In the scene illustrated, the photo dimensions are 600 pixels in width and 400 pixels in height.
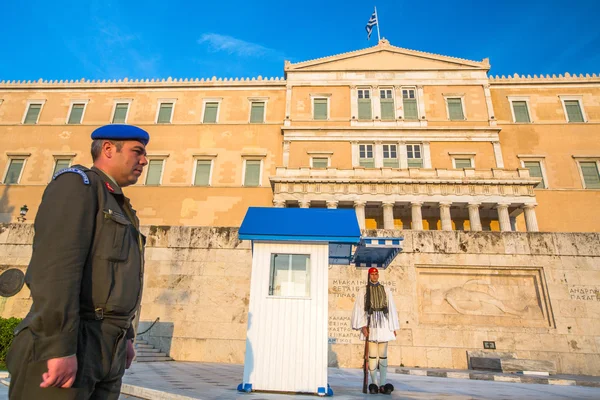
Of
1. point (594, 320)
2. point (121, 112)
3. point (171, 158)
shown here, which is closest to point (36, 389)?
point (594, 320)

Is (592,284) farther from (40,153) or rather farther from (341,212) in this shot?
(40,153)

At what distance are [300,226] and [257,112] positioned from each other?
1130 inches

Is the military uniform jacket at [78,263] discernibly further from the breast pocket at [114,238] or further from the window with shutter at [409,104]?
the window with shutter at [409,104]

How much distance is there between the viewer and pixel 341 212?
7.06m

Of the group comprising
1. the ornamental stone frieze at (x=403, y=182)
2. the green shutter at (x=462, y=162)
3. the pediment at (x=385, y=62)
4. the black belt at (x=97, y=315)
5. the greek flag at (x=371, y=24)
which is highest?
the greek flag at (x=371, y=24)

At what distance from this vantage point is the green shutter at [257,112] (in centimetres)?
3353

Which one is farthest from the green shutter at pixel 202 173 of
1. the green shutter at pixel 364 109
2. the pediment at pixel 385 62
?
the green shutter at pixel 364 109

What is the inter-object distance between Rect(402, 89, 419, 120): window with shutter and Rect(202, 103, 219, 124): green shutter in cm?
1644

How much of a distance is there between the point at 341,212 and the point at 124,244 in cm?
503

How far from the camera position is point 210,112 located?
34062 millimetres

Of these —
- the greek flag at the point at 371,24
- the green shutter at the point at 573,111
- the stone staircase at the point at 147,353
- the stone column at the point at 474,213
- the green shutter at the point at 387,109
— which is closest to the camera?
the stone staircase at the point at 147,353

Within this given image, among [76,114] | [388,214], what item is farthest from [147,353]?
[76,114]

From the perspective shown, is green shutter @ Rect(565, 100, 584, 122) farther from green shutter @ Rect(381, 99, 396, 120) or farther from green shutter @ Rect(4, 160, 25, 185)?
green shutter @ Rect(4, 160, 25, 185)

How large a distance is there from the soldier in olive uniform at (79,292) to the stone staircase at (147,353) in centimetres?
912
